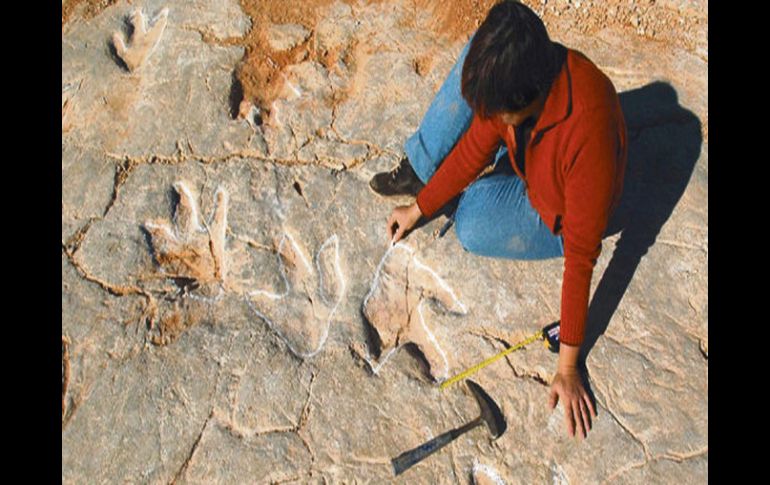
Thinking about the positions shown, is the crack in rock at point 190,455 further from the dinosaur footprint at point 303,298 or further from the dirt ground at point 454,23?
the dirt ground at point 454,23

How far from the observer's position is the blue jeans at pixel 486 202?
2352 millimetres

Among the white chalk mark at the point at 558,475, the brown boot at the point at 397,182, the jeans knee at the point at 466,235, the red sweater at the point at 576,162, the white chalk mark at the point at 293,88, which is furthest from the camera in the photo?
the white chalk mark at the point at 293,88

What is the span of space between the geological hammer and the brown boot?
96 cm

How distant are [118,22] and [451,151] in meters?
2.30

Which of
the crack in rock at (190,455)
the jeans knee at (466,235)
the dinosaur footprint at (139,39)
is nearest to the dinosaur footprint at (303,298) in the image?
the crack in rock at (190,455)

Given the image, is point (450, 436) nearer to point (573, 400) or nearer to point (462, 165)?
point (573, 400)

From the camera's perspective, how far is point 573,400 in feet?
7.14

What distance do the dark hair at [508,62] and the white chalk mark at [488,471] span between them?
4.10 ft

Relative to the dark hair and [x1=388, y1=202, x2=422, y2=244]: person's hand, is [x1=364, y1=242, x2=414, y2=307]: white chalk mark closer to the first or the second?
[x1=388, y1=202, x2=422, y2=244]: person's hand

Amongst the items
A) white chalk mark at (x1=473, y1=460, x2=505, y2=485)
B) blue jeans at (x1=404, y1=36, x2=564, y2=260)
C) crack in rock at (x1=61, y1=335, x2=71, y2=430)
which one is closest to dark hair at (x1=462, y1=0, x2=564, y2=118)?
blue jeans at (x1=404, y1=36, x2=564, y2=260)

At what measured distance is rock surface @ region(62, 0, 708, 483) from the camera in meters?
2.25

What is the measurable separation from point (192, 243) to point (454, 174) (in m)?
1.23

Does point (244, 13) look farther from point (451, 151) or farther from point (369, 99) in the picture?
point (451, 151)

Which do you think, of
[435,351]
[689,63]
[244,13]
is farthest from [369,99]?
[689,63]
